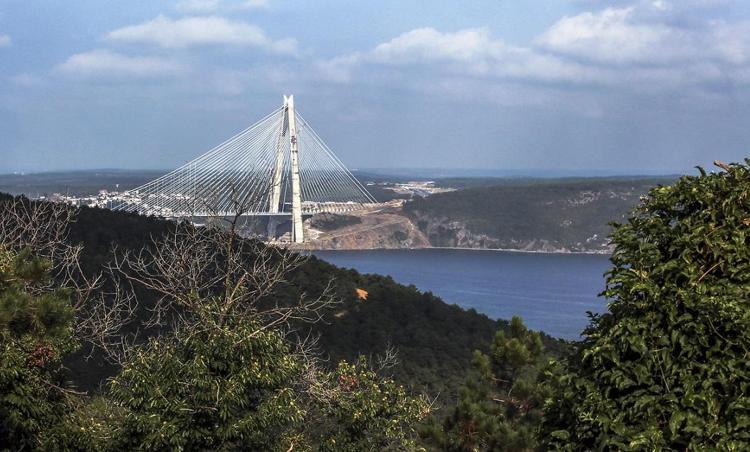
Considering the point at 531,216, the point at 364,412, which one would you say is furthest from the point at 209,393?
the point at 531,216

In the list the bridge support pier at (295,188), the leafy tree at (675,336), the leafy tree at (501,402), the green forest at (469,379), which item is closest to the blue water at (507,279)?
the bridge support pier at (295,188)

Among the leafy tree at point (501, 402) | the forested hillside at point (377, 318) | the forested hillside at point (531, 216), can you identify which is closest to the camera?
the leafy tree at point (501, 402)

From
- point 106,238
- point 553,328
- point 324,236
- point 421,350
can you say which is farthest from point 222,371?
point 324,236

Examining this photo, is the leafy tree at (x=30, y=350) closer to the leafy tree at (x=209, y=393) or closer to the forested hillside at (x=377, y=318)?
the leafy tree at (x=209, y=393)

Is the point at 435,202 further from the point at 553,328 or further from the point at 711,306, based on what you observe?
the point at 711,306

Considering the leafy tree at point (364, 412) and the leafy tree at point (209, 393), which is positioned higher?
the leafy tree at point (209, 393)

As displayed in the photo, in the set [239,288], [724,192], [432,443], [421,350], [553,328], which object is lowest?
[553,328]
